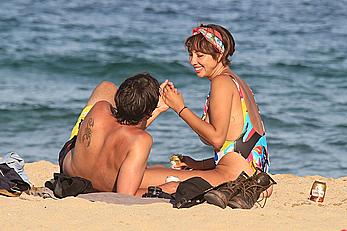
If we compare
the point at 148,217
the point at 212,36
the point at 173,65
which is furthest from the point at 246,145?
the point at 173,65

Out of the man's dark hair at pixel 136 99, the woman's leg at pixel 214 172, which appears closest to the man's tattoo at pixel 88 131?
Result: the man's dark hair at pixel 136 99

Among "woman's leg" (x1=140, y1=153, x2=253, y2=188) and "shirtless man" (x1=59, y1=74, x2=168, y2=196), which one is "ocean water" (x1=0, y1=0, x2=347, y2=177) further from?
"shirtless man" (x1=59, y1=74, x2=168, y2=196)

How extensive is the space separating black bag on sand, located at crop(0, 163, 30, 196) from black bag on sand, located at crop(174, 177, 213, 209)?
1.06m

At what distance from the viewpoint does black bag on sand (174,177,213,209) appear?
5316mm

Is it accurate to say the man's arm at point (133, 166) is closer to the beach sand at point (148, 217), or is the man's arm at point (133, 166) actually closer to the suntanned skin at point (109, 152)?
the suntanned skin at point (109, 152)

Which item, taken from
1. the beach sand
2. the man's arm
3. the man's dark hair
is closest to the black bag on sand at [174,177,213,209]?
the beach sand

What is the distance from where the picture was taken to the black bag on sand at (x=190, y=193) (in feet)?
17.4

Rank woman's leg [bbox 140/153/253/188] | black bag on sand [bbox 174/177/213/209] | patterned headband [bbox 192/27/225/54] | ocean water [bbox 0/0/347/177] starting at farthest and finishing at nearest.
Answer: ocean water [bbox 0/0/347/177] → patterned headband [bbox 192/27/225/54] → woman's leg [bbox 140/153/253/188] → black bag on sand [bbox 174/177/213/209]

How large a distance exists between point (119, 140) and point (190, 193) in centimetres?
64

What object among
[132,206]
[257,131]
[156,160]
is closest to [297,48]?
[156,160]

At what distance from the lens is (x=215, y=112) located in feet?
19.4

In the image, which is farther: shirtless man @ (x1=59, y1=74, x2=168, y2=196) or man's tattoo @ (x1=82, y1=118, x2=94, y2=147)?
man's tattoo @ (x1=82, y1=118, x2=94, y2=147)

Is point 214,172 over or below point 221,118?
below

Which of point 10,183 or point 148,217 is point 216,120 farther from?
point 10,183
